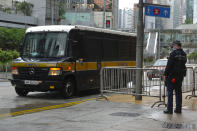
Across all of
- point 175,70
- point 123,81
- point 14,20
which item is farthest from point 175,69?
point 14,20

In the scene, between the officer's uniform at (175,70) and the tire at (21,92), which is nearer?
the officer's uniform at (175,70)

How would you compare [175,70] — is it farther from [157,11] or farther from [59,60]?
[59,60]

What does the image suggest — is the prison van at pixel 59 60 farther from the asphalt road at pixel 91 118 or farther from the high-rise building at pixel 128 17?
the high-rise building at pixel 128 17

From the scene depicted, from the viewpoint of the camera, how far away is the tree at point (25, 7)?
334 ft

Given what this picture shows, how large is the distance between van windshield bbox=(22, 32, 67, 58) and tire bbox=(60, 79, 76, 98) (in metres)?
1.00

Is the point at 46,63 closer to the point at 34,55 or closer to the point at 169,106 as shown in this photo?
the point at 34,55

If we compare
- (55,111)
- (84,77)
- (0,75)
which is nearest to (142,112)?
(55,111)

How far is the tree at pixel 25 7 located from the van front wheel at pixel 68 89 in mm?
89350

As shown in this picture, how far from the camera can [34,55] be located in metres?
14.0

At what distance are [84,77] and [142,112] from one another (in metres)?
5.16

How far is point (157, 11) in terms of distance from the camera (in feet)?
41.2

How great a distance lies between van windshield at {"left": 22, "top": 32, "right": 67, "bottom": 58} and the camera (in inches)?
541

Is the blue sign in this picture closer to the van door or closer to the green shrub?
the van door

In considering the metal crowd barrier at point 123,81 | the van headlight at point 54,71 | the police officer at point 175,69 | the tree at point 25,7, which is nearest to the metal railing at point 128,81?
the metal crowd barrier at point 123,81
